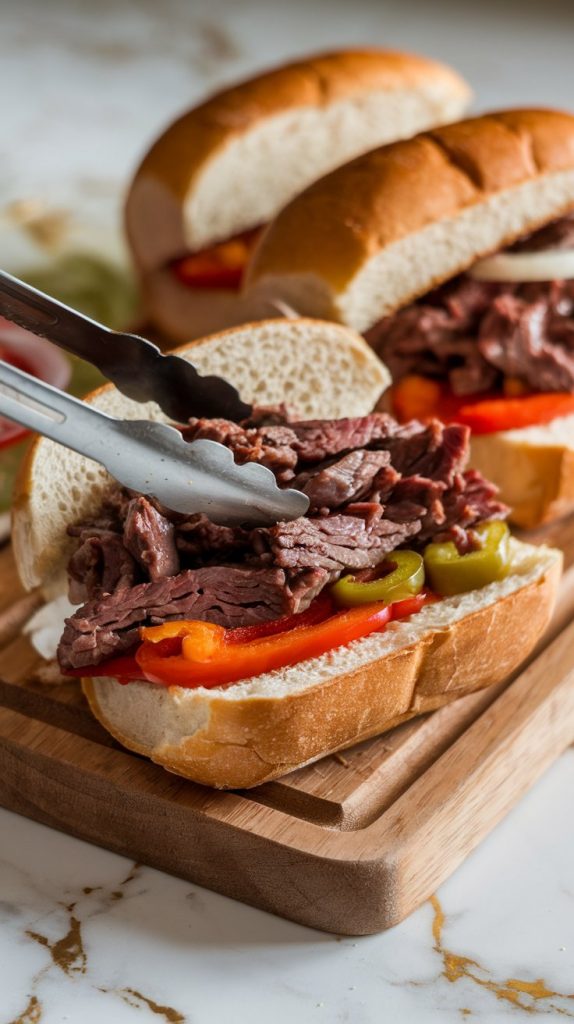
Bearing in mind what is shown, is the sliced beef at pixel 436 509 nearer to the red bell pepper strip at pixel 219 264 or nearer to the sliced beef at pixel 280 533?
the sliced beef at pixel 280 533

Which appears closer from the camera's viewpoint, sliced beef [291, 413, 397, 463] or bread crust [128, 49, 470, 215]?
sliced beef [291, 413, 397, 463]

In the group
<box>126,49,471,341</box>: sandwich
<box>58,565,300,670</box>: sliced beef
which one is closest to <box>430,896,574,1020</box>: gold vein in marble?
<box>58,565,300,670</box>: sliced beef

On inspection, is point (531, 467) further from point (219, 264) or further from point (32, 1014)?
point (32, 1014)

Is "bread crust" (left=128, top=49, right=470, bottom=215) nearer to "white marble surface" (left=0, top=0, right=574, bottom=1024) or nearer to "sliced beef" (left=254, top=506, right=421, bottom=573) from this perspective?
"sliced beef" (left=254, top=506, right=421, bottom=573)

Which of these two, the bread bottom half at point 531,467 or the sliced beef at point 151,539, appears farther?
the bread bottom half at point 531,467

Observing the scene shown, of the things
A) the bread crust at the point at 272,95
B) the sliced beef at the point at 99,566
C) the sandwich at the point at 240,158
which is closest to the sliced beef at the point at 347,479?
the sliced beef at the point at 99,566

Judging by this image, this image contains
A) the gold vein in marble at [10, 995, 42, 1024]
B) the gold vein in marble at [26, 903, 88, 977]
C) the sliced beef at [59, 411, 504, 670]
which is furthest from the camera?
the sliced beef at [59, 411, 504, 670]

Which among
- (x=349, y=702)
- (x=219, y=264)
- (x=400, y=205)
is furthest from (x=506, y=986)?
(x=219, y=264)
